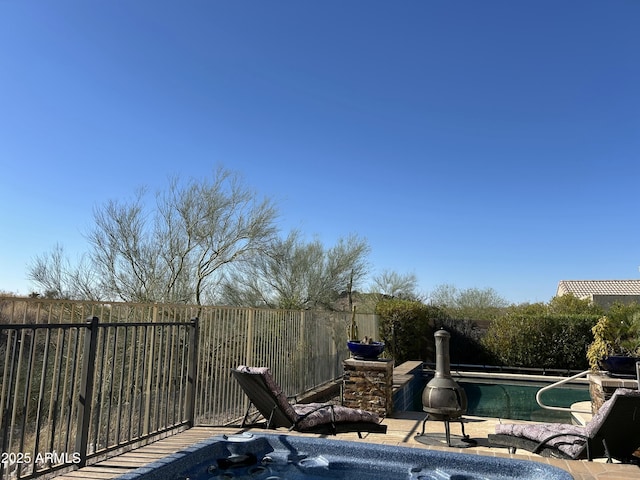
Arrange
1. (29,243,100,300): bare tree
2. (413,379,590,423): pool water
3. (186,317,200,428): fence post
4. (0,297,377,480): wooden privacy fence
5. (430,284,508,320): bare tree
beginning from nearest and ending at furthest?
(0,297,377,480): wooden privacy fence
(186,317,200,428): fence post
(413,379,590,423): pool water
(29,243,100,300): bare tree
(430,284,508,320): bare tree

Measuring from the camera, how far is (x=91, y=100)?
10.0 m

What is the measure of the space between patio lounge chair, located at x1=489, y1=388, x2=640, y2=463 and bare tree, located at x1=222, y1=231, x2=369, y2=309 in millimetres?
12156

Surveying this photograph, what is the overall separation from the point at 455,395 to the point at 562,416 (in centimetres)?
519

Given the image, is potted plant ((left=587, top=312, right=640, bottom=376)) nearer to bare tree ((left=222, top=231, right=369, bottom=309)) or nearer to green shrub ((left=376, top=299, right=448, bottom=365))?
green shrub ((left=376, top=299, right=448, bottom=365))

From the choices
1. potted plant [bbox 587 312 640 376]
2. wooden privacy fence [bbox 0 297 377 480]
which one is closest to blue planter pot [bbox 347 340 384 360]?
wooden privacy fence [bbox 0 297 377 480]

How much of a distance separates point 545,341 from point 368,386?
10.0 meters

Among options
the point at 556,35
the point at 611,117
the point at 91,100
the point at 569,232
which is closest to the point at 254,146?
the point at 91,100

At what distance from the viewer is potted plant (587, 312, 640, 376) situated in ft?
21.0

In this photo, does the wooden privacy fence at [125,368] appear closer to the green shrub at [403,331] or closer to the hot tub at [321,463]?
the hot tub at [321,463]

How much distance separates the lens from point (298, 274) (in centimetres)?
1769

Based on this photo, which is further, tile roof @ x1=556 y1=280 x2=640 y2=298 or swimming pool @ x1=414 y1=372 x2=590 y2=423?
tile roof @ x1=556 y1=280 x2=640 y2=298

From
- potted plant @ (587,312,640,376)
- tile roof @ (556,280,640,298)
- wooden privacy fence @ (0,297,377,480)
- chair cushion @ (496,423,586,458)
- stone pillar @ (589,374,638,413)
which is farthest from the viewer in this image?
tile roof @ (556,280,640,298)

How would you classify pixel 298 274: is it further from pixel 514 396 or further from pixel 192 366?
pixel 192 366

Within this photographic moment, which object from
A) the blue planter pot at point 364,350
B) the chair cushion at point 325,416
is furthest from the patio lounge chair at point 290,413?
the blue planter pot at point 364,350
